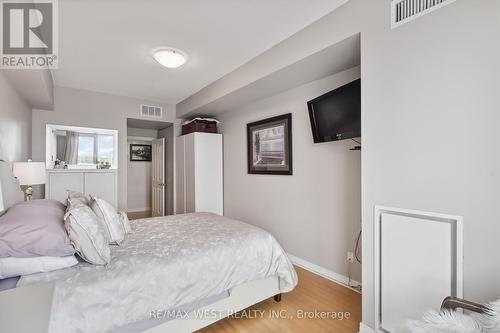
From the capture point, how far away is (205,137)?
14.4 feet

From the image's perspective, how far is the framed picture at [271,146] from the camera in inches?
127

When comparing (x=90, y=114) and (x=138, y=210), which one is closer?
(x=90, y=114)

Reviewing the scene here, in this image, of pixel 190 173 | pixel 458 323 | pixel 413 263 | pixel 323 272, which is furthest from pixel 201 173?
pixel 458 323

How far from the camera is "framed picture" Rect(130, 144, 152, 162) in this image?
6.50 m

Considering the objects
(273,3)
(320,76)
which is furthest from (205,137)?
(273,3)

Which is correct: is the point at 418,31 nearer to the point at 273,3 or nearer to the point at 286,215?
the point at 273,3

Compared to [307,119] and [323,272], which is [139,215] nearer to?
[323,272]

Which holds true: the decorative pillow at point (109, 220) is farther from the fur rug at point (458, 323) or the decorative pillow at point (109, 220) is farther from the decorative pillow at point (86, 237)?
the fur rug at point (458, 323)

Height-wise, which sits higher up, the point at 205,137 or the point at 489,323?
the point at 205,137

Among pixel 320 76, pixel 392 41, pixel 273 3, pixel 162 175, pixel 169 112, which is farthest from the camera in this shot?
pixel 162 175

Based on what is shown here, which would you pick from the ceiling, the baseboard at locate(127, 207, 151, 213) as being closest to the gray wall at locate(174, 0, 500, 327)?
the ceiling

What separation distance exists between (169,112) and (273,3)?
134 inches

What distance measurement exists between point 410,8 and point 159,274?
237 cm

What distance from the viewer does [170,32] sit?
7.46ft
